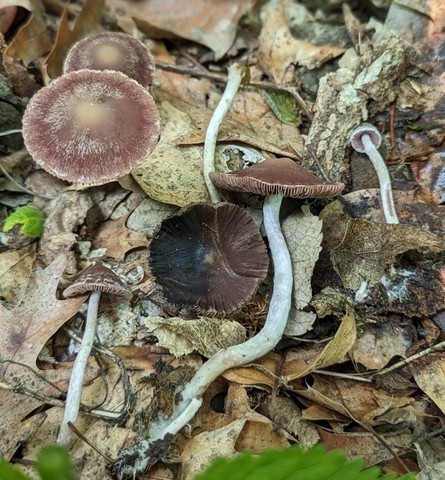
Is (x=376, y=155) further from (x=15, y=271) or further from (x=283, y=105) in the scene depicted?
(x=15, y=271)

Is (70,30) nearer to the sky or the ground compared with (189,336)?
nearer to the sky

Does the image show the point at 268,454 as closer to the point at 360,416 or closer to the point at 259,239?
the point at 360,416

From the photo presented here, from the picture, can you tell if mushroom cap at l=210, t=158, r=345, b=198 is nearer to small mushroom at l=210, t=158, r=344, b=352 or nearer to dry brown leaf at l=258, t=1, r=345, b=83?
small mushroom at l=210, t=158, r=344, b=352

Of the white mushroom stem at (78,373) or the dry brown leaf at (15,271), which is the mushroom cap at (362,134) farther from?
the dry brown leaf at (15,271)

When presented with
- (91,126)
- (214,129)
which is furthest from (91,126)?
(214,129)

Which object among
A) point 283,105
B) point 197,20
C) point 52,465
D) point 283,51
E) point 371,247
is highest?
point 52,465
